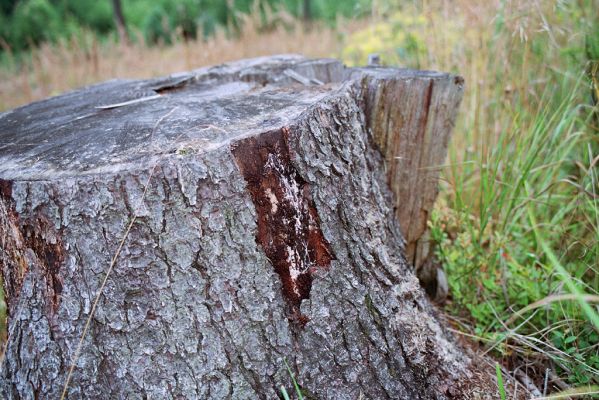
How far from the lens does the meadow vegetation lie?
4.59 ft

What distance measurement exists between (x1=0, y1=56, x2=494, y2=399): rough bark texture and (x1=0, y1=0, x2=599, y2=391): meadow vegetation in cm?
30

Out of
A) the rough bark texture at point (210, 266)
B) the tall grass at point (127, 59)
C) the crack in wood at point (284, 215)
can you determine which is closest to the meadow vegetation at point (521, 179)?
the rough bark texture at point (210, 266)

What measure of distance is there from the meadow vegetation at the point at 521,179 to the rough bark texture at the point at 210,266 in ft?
0.98

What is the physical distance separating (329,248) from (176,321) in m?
0.41

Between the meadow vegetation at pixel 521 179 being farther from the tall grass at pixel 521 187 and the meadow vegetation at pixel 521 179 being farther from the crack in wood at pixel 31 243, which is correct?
the crack in wood at pixel 31 243

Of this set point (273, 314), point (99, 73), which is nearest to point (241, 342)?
point (273, 314)

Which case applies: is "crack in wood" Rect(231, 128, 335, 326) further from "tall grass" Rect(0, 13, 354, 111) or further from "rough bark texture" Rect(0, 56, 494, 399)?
"tall grass" Rect(0, 13, 354, 111)

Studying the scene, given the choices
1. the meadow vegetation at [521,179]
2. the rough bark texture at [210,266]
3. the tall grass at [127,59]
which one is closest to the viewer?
the rough bark texture at [210,266]

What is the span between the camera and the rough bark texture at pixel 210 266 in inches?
40.3

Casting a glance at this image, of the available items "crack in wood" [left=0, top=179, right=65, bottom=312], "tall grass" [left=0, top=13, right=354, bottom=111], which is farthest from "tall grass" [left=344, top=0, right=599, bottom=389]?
"tall grass" [left=0, top=13, right=354, bottom=111]

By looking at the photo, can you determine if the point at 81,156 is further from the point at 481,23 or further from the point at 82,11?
the point at 82,11

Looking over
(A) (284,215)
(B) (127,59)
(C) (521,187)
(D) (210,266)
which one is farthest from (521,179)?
(B) (127,59)

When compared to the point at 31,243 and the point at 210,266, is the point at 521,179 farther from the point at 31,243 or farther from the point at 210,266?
the point at 31,243

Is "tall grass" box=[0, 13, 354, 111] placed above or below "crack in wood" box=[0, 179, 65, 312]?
above
